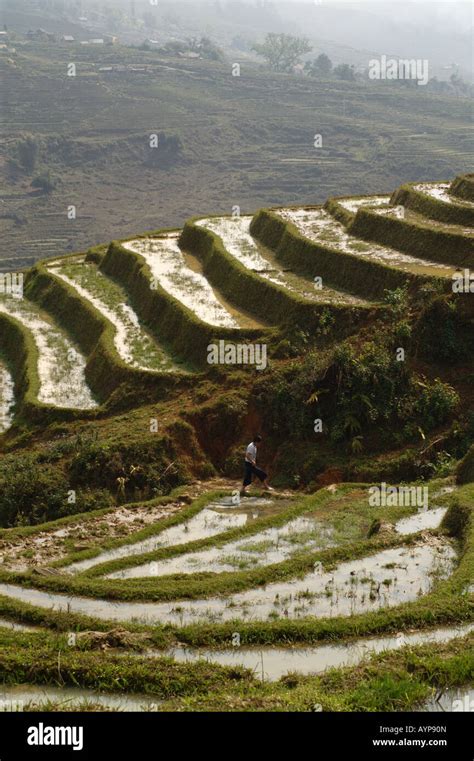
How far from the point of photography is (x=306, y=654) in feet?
44.6

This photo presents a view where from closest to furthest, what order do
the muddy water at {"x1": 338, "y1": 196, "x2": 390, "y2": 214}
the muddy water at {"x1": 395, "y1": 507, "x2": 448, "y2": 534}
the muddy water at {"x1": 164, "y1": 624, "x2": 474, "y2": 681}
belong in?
the muddy water at {"x1": 164, "y1": 624, "x2": 474, "y2": 681}, the muddy water at {"x1": 395, "y1": 507, "x2": 448, "y2": 534}, the muddy water at {"x1": 338, "y1": 196, "x2": 390, "y2": 214}

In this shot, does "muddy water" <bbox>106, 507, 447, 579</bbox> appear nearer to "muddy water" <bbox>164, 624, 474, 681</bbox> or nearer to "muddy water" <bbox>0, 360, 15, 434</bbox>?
"muddy water" <bbox>164, 624, 474, 681</bbox>

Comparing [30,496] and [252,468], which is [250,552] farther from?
[30,496]

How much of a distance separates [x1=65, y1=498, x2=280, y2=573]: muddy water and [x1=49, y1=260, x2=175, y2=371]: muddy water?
24.0 feet

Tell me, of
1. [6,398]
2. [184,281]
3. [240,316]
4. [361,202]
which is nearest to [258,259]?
[184,281]

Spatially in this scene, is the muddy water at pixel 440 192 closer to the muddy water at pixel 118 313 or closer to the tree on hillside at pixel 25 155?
the muddy water at pixel 118 313

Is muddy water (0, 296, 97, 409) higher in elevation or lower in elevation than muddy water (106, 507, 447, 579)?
higher

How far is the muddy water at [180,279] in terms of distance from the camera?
100 ft

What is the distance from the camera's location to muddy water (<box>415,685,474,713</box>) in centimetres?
1181

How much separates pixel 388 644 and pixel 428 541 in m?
4.53

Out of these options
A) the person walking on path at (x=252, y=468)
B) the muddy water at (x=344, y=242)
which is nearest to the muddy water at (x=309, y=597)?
the person walking on path at (x=252, y=468)

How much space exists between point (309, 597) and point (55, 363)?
732 inches

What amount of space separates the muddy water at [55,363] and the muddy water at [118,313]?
1.52 meters

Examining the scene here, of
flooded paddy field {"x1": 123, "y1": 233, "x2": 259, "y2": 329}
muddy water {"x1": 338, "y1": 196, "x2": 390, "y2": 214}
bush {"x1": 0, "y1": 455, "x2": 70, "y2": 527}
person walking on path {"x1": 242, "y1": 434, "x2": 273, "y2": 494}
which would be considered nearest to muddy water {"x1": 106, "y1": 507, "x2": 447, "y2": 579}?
person walking on path {"x1": 242, "y1": 434, "x2": 273, "y2": 494}
